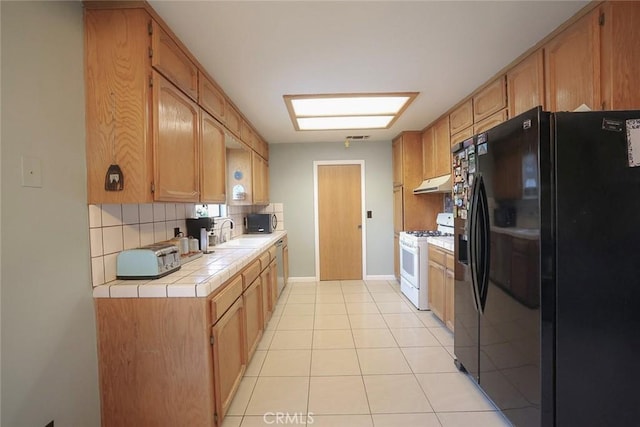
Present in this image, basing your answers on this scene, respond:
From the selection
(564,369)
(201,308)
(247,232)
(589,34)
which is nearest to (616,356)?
(564,369)

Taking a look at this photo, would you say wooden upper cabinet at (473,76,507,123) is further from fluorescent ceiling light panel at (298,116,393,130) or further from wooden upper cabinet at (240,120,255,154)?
wooden upper cabinet at (240,120,255,154)

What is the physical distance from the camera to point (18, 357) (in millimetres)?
1065

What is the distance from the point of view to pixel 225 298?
1.63 m

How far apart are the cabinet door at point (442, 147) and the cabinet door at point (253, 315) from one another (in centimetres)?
238

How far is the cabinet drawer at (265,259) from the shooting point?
261 centimetres

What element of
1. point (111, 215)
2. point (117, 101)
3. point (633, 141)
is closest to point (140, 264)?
point (111, 215)

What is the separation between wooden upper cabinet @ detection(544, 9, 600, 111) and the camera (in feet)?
4.73

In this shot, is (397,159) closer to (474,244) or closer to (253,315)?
(474,244)

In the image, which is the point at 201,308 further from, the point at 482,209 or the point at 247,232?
the point at 247,232

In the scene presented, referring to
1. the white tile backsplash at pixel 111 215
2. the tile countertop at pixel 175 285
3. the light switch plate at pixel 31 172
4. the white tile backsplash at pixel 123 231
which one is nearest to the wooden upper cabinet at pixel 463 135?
the tile countertop at pixel 175 285

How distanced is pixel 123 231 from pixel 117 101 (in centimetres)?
71

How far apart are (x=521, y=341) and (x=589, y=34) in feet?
5.29

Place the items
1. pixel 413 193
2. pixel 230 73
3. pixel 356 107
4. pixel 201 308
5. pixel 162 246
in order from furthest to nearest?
pixel 413 193 < pixel 356 107 < pixel 230 73 < pixel 162 246 < pixel 201 308

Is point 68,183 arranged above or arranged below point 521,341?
above
